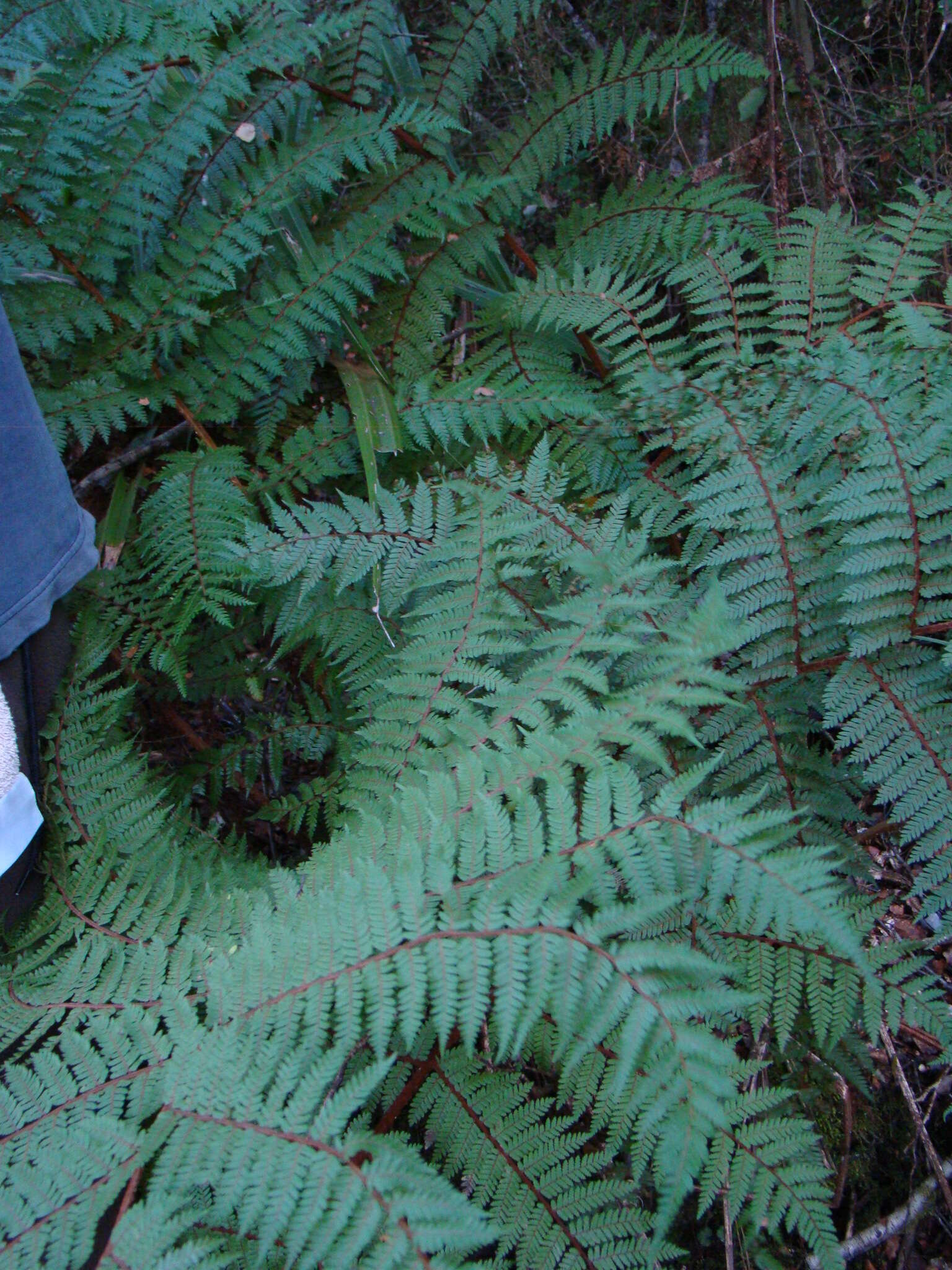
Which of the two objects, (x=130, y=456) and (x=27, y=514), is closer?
(x=27, y=514)

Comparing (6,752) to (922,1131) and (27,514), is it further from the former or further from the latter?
(922,1131)

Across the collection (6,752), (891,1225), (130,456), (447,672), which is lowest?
(891,1225)

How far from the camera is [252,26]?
7.67 feet

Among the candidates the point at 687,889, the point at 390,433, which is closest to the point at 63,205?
the point at 390,433

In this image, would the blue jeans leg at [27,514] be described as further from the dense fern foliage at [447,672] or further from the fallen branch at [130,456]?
the fallen branch at [130,456]

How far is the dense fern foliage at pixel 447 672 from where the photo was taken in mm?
1122

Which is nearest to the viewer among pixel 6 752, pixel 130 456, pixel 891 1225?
pixel 6 752

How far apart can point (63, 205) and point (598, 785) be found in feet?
7.03

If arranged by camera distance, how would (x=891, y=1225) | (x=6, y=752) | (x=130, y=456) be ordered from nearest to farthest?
1. (x=6, y=752)
2. (x=891, y=1225)
3. (x=130, y=456)

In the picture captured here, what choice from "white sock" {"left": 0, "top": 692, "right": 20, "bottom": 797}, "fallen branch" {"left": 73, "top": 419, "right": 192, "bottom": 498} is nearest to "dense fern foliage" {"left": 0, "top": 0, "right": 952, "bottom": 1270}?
"fallen branch" {"left": 73, "top": 419, "right": 192, "bottom": 498}

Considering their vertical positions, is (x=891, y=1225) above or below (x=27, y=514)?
below

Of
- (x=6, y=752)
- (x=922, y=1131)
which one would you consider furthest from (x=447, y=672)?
(x=922, y=1131)

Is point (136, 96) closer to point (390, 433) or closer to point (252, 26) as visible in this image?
point (252, 26)

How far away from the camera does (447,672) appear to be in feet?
5.23
